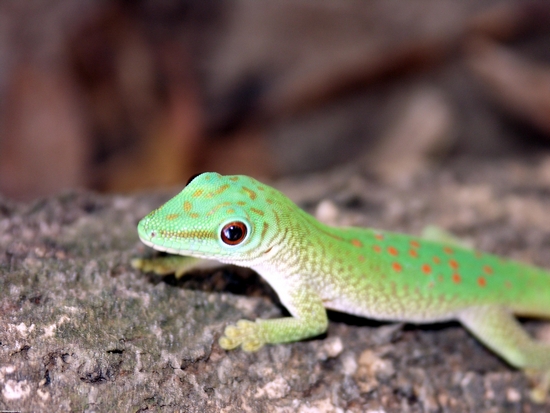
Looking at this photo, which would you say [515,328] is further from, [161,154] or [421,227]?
[161,154]

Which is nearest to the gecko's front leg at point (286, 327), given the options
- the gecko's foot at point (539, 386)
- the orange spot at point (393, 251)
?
the orange spot at point (393, 251)

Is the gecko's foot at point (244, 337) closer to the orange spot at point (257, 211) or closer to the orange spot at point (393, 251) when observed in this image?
the orange spot at point (257, 211)

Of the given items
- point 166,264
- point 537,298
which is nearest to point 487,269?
point 537,298

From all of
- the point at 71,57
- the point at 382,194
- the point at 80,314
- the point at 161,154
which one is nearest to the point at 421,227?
the point at 382,194

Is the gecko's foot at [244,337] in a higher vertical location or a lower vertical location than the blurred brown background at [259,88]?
lower

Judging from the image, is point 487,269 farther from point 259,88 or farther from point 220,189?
point 259,88
